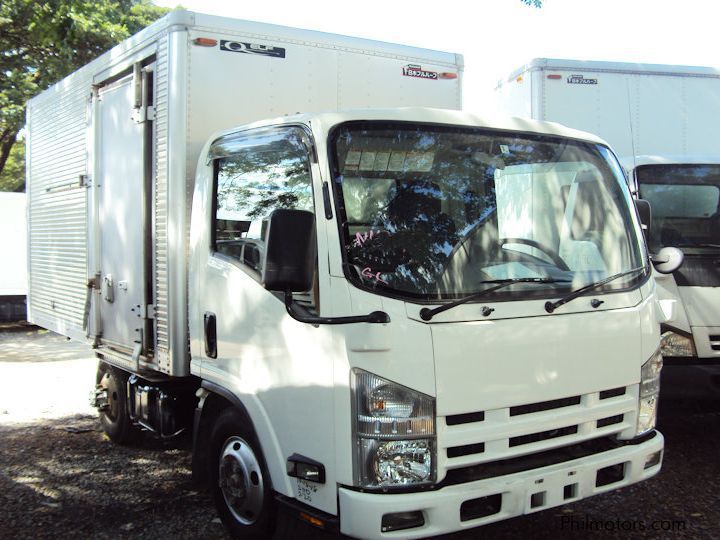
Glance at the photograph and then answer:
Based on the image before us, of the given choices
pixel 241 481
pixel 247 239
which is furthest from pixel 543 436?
pixel 247 239

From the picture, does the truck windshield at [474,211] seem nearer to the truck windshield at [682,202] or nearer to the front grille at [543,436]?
the front grille at [543,436]

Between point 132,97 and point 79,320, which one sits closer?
point 132,97

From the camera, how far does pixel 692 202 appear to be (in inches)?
228

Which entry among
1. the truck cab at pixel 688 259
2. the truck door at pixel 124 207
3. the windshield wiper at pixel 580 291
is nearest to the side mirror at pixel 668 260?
the truck cab at pixel 688 259

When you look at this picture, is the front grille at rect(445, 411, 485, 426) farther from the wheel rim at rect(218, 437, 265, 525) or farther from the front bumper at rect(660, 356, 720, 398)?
the front bumper at rect(660, 356, 720, 398)

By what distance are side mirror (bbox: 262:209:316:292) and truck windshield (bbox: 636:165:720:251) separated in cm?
378

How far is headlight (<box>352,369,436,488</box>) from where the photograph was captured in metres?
2.84

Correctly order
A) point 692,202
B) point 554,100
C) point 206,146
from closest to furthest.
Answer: point 206,146 < point 692,202 < point 554,100

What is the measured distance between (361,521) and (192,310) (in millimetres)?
1880

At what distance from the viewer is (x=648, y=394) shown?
3.53m

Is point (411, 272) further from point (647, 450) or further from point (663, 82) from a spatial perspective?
point (663, 82)

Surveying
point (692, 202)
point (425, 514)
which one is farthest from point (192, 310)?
point (692, 202)

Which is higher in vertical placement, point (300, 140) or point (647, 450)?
point (300, 140)

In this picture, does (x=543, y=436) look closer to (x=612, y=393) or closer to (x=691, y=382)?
(x=612, y=393)
